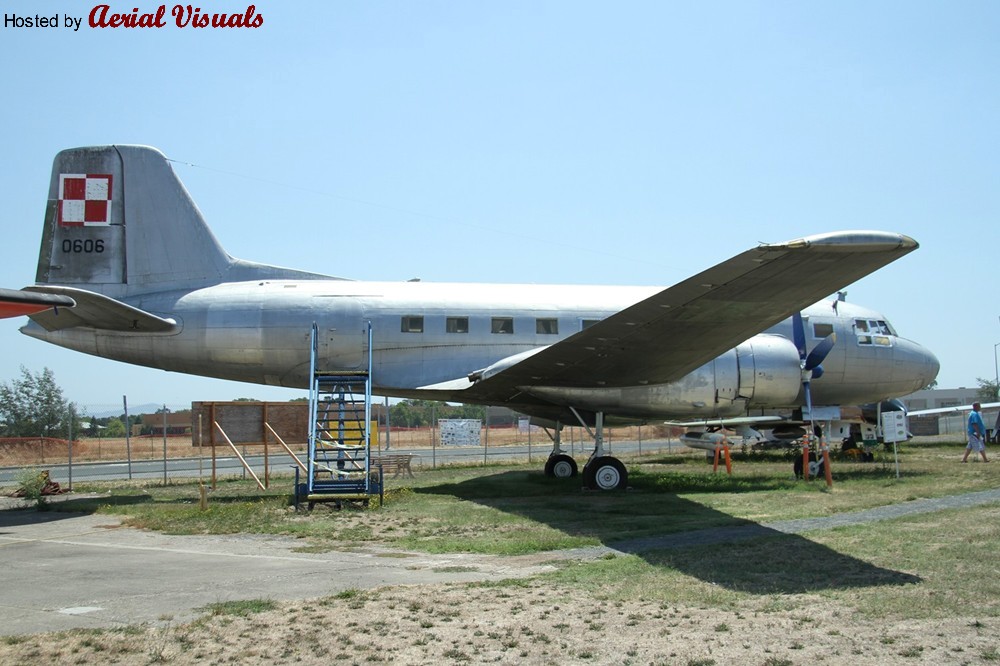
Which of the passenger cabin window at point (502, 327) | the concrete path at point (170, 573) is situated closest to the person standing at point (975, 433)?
the passenger cabin window at point (502, 327)

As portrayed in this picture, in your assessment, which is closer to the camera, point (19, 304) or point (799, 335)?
point (19, 304)

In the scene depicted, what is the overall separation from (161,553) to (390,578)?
3628 millimetres

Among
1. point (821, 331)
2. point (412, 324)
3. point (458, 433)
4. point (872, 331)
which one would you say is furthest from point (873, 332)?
point (458, 433)

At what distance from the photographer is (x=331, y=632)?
255 inches

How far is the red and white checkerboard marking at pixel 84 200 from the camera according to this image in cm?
1778

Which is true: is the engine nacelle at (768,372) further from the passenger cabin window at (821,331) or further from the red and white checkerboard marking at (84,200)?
the red and white checkerboard marking at (84,200)

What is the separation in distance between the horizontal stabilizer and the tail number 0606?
4.88 ft

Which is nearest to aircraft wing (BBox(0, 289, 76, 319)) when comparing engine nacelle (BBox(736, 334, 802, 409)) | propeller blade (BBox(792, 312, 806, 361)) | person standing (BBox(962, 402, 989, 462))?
engine nacelle (BBox(736, 334, 802, 409))

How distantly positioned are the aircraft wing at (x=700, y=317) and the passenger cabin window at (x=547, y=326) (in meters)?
1.50

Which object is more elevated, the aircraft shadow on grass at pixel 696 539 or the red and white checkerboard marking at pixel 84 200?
the red and white checkerboard marking at pixel 84 200

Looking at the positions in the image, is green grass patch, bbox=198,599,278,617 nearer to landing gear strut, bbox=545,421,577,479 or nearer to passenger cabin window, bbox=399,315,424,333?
passenger cabin window, bbox=399,315,424,333

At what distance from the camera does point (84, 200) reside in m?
17.9

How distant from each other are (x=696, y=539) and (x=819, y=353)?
29.0ft

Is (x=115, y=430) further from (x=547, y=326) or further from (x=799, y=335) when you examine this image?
(x=799, y=335)
